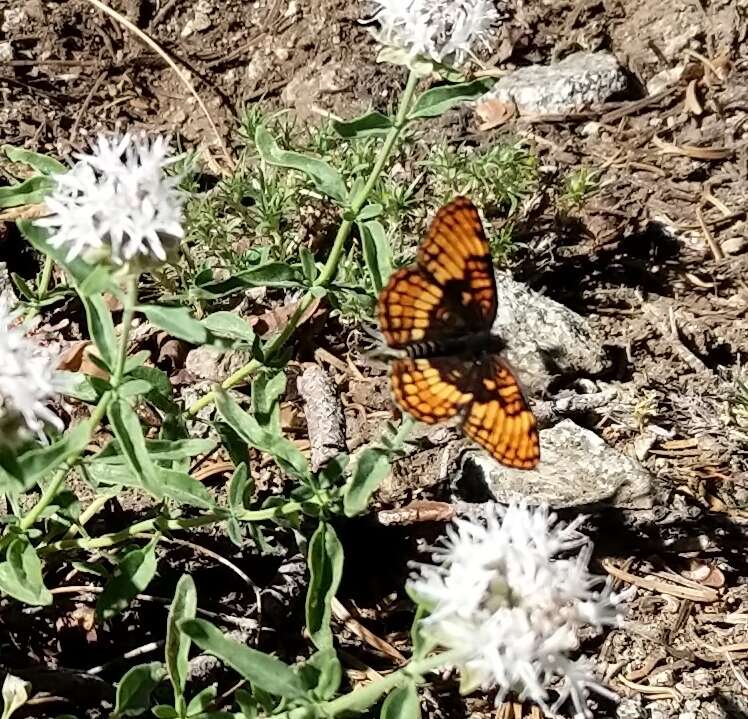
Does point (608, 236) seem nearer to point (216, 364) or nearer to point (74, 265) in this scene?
point (216, 364)

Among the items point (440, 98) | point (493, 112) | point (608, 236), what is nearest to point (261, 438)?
point (440, 98)

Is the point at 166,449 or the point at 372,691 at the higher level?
the point at 166,449

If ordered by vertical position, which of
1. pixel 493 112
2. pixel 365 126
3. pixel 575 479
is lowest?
pixel 575 479

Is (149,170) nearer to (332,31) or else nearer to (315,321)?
(315,321)

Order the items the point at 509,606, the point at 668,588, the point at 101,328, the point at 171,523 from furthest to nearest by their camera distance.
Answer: the point at 668,588
the point at 171,523
the point at 101,328
the point at 509,606

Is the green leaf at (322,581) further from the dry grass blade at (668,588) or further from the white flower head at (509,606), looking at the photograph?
the dry grass blade at (668,588)

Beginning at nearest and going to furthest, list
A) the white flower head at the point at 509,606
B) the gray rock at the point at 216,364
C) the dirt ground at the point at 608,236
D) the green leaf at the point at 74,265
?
the white flower head at the point at 509,606 → the green leaf at the point at 74,265 → the dirt ground at the point at 608,236 → the gray rock at the point at 216,364

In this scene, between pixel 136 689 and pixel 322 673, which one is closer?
pixel 322 673

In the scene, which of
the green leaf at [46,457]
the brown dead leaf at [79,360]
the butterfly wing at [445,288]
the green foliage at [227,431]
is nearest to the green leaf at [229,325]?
the green foliage at [227,431]
